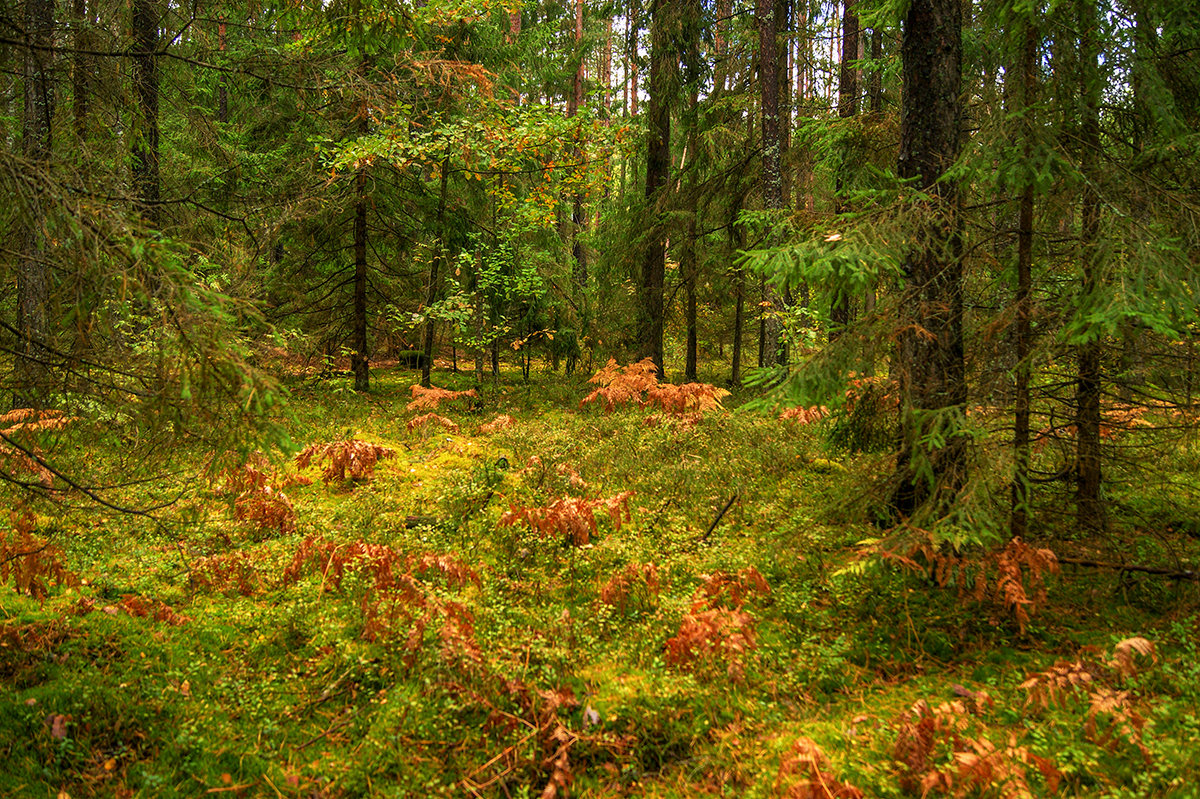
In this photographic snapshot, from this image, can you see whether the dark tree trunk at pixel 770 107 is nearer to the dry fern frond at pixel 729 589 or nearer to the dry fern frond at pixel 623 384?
the dry fern frond at pixel 623 384

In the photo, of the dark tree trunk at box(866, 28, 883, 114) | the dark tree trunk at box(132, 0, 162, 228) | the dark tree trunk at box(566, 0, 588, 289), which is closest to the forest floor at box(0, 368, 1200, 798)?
the dark tree trunk at box(132, 0, 162, 228)

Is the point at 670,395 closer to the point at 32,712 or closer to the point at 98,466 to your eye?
the point at 98,466

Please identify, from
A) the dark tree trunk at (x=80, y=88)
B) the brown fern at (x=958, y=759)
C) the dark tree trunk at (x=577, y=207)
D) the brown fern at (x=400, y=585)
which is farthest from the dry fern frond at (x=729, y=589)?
the dark tree trunk at (x=577, y=207)

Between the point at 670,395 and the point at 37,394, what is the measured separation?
29.9ft

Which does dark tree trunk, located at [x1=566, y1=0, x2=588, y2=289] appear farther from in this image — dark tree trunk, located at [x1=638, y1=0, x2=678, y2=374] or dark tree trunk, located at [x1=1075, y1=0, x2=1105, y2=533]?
dark tree trunk, located at [x1=1075, y1=0, x2=1105, y2=533]

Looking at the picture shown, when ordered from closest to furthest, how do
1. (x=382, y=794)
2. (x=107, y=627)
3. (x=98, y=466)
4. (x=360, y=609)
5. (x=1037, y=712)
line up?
(x=382, y=794)
(x=1037, y=712)
(x=107, y=627)
(x=360, y=609)
(x=98, y=466)

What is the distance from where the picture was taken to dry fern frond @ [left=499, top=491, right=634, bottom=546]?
6445 millimetres

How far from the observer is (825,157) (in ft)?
36.7

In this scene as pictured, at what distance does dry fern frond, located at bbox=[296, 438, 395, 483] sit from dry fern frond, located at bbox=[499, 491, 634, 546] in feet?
8.36

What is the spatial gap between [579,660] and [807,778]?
5.54ft

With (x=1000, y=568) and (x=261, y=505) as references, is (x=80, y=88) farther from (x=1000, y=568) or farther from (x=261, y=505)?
(x=1000, y=568)

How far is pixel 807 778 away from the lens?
340 cm

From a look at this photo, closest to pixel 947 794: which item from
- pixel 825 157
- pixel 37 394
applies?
pixel 37 394

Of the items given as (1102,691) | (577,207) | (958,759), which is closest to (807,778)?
(958,759)
